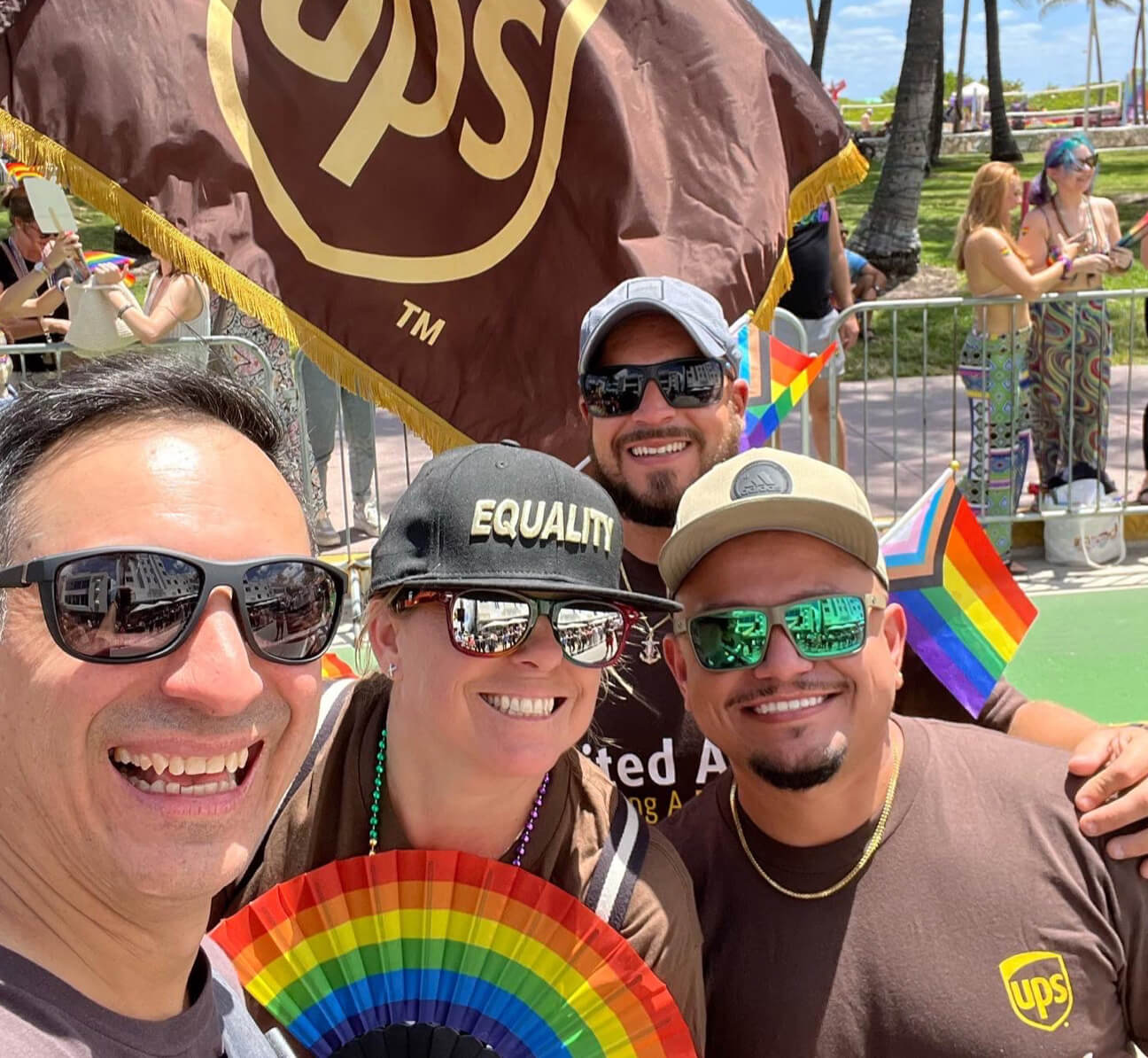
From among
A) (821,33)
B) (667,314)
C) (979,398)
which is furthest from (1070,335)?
(821,33)

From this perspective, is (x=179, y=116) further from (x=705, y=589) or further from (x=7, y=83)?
(x=705, y=589)

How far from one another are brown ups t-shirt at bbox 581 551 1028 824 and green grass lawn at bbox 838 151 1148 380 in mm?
4992

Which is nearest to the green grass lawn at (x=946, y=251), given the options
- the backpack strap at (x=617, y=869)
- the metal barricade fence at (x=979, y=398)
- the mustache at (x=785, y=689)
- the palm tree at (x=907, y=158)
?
the metal barricade fence at (x=979, y=398)

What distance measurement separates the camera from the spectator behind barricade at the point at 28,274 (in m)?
7.36

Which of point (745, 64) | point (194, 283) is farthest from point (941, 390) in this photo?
point (745, 64)

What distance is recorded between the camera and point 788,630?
7.50 ft

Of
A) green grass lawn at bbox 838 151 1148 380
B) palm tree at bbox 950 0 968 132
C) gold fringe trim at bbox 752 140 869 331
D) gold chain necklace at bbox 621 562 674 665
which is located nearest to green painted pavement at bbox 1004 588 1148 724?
green grass lawn at bbox 838 151 1148 380

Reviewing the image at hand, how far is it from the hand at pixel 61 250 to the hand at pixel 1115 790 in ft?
13.7

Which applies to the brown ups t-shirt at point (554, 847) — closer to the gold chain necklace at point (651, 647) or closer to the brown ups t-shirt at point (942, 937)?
the brown ups t-shirt at point (942, 937)

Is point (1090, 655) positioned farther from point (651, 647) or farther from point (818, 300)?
point (651, 647)

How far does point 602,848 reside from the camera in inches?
82.5

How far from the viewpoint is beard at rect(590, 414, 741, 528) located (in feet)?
9.92

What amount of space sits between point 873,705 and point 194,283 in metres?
4.67

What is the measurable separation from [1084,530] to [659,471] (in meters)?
5.34
